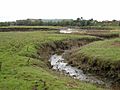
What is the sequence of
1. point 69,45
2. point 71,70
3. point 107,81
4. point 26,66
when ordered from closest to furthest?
point 107,81, point 26,66, point 71,70, point 69,45

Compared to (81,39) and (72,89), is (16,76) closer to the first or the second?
(72,89)

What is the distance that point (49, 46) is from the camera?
54875mm

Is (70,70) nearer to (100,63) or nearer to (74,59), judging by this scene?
(100,63)

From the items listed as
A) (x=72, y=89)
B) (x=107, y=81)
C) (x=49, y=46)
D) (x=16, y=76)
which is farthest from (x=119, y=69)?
(x=49, y=46)

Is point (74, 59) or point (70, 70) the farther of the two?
point (74, 59)

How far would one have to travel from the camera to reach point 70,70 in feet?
116

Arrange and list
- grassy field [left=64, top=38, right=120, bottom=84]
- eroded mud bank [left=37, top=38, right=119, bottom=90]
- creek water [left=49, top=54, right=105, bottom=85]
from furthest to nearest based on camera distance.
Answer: eroded mud bank [left=37, top=38, right=119, bottom=90] < grassy field [left=64, top=38, right=120, bottom=84] < creek water [left=49, top=54, right=105, bottom=85]

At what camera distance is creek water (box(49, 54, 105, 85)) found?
1182 inches

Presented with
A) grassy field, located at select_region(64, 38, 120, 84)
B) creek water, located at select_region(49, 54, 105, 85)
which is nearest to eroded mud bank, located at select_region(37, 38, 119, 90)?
grassy field, located at select_region(64, 38, 120, 84)

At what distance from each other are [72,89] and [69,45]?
38.0 metres

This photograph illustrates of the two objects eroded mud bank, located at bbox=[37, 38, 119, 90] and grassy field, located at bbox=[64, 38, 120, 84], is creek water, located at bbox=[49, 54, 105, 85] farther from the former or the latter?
grassy field, located at bbox=[64, 38, 120, 84]

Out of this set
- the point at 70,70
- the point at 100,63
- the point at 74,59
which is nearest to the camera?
the point at 100,63

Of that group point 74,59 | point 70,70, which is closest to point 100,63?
point 70,70

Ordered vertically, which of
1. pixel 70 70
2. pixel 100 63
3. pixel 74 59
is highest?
pixel 100 63
